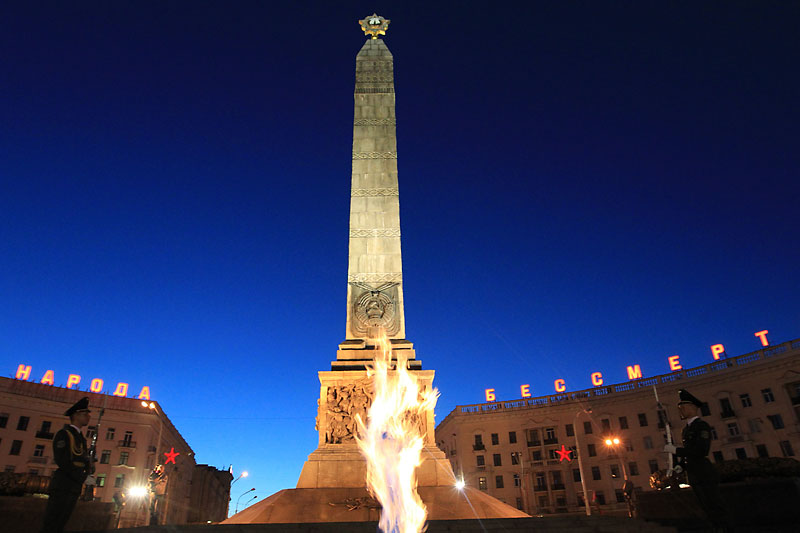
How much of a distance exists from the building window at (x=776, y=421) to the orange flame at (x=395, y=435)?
3208 cm

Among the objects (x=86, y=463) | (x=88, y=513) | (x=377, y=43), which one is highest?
(x=377, y=43)

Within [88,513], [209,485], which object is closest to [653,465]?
[88,513]

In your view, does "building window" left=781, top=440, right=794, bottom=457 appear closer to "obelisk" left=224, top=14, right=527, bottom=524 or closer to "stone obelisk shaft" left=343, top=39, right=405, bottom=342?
"obelisk" left=224, top=14, right=527, bottom=524

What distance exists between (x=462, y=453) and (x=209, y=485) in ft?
120

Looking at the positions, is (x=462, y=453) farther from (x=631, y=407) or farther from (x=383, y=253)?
(x=383, y=253)

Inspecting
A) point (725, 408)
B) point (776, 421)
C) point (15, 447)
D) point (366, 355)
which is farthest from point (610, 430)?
point (15, 447)

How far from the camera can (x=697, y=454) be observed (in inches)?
267

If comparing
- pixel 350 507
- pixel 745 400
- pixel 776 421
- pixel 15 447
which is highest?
pixel 745 400

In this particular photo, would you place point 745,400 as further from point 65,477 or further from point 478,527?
point 65,477

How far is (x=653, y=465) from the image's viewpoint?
40.8m

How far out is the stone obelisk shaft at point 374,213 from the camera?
17391mm

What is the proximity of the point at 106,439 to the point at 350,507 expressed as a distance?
37688 mm

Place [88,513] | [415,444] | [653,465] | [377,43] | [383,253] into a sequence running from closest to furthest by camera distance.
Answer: [88,513]
[415,444]
[383,253]
[377,43]
[653,465]

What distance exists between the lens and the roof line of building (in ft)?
117
